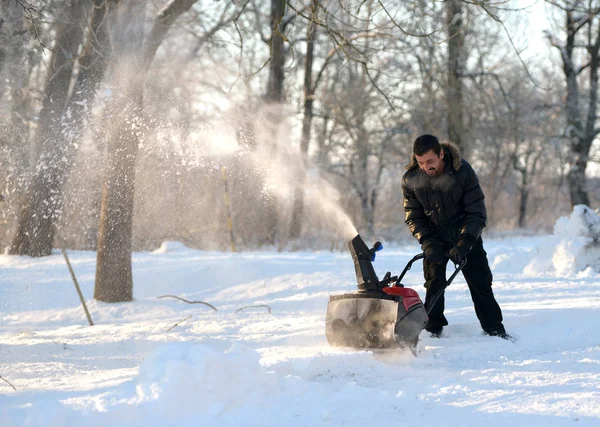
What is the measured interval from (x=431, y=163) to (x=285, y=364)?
1.86 metres

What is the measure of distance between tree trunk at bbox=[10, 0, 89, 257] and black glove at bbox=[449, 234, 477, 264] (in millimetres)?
7014

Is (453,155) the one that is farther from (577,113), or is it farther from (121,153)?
(577,113)

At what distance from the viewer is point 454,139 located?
67.9 feet

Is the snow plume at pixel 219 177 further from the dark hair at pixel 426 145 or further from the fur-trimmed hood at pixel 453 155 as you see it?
the fur-trimmed hood at pixel 453 155

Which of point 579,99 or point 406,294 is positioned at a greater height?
point 579,99

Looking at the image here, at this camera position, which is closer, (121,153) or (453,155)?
(453,155)

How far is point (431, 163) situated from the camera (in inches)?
195

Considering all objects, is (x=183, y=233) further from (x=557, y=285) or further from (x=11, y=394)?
(x=11, y=394)

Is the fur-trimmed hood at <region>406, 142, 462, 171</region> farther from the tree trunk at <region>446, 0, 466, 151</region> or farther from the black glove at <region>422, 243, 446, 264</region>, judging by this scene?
the tree trunk at <region>446, 0, 466, 151</region>

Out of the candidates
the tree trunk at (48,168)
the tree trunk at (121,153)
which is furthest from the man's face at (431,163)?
the tree trunk at (48,168)

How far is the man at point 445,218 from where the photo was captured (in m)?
4.97

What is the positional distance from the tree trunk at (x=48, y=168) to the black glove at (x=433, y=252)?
22.1 ft

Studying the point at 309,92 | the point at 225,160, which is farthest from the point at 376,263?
the point at 309,92

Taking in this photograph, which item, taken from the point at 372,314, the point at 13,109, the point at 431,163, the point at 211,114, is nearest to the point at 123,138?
the point at 431,163
